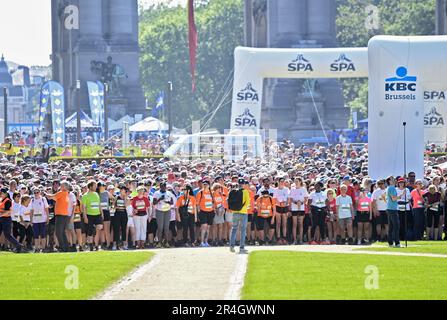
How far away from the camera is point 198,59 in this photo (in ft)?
501

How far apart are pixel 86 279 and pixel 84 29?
73.8 meters

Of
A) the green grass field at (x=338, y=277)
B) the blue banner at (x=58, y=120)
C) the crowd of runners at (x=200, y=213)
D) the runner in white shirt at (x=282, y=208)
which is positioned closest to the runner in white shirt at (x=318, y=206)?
the crowd of runners at (x=200, y=213)

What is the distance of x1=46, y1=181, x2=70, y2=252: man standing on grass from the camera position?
39125 mm

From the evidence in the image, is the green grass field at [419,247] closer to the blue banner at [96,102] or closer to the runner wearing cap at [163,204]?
the runner wearing cap at [163,204]

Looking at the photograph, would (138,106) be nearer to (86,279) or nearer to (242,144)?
(242,144)

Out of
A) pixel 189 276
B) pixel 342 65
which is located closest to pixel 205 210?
pixel 189 276

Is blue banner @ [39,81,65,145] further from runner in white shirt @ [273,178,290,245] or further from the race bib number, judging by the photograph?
the race bib number

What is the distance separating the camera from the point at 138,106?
103812 mm

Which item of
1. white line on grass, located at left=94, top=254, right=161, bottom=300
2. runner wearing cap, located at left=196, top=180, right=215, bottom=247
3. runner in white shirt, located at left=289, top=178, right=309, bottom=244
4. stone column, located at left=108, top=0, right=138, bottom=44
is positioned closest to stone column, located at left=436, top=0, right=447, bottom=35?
stone column, located at left=108, top=0, right=138, bottom=44

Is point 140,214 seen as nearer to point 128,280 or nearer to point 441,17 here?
point 128,280

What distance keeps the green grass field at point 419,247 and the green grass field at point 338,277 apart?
197 cm

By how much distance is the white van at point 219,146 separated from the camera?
6269cm
